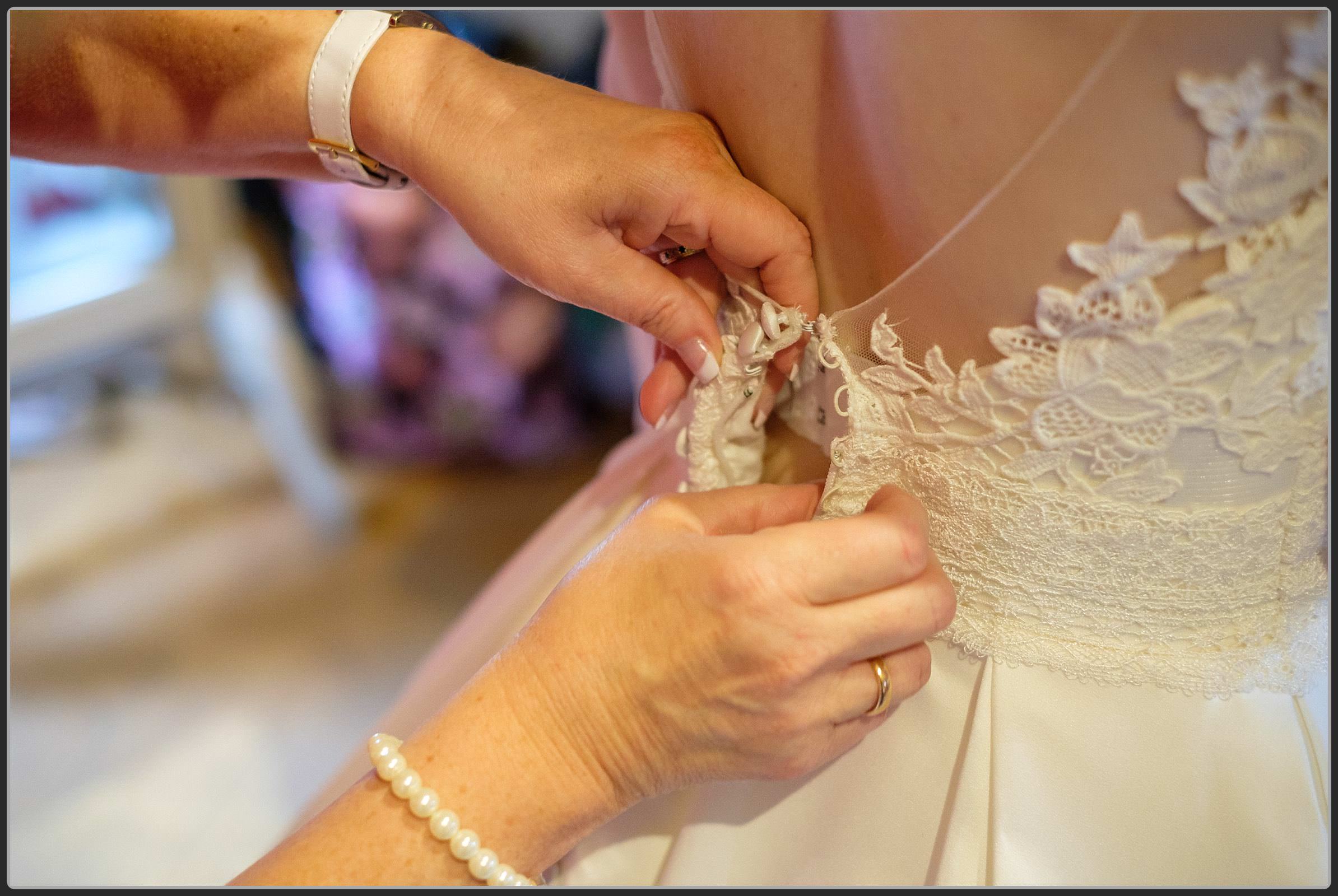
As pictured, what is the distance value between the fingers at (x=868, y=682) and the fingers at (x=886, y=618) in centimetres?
2

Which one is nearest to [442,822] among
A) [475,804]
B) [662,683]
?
[475,804]

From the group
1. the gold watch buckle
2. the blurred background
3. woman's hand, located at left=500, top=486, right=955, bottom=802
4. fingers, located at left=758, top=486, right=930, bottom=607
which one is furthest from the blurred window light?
fingers, located at left=758, top=486, right=930, bottom=607

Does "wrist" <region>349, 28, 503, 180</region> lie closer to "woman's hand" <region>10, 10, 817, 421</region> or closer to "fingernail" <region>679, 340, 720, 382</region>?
"woman's hand" <region>10, 10, 817, 421</region>

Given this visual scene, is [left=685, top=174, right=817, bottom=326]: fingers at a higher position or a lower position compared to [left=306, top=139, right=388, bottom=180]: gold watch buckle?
lower

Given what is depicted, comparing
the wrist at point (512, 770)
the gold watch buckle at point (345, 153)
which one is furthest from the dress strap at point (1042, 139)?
the gold watch buckle at point (345, 153)

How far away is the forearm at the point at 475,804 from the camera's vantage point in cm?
58

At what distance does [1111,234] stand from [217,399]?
2420mm

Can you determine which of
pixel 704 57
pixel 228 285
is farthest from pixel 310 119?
pixel 228 285

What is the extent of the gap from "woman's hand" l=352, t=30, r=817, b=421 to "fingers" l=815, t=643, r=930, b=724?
9.0 inches

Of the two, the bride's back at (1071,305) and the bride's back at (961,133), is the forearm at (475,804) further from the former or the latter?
the bride's back at (961,133)

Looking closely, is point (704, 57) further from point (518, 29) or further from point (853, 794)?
point (518, 29)

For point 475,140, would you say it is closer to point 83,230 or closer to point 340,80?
point 340,80

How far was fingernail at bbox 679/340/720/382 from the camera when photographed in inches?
26.1

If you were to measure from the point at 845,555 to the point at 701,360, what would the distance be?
215 millimetres
